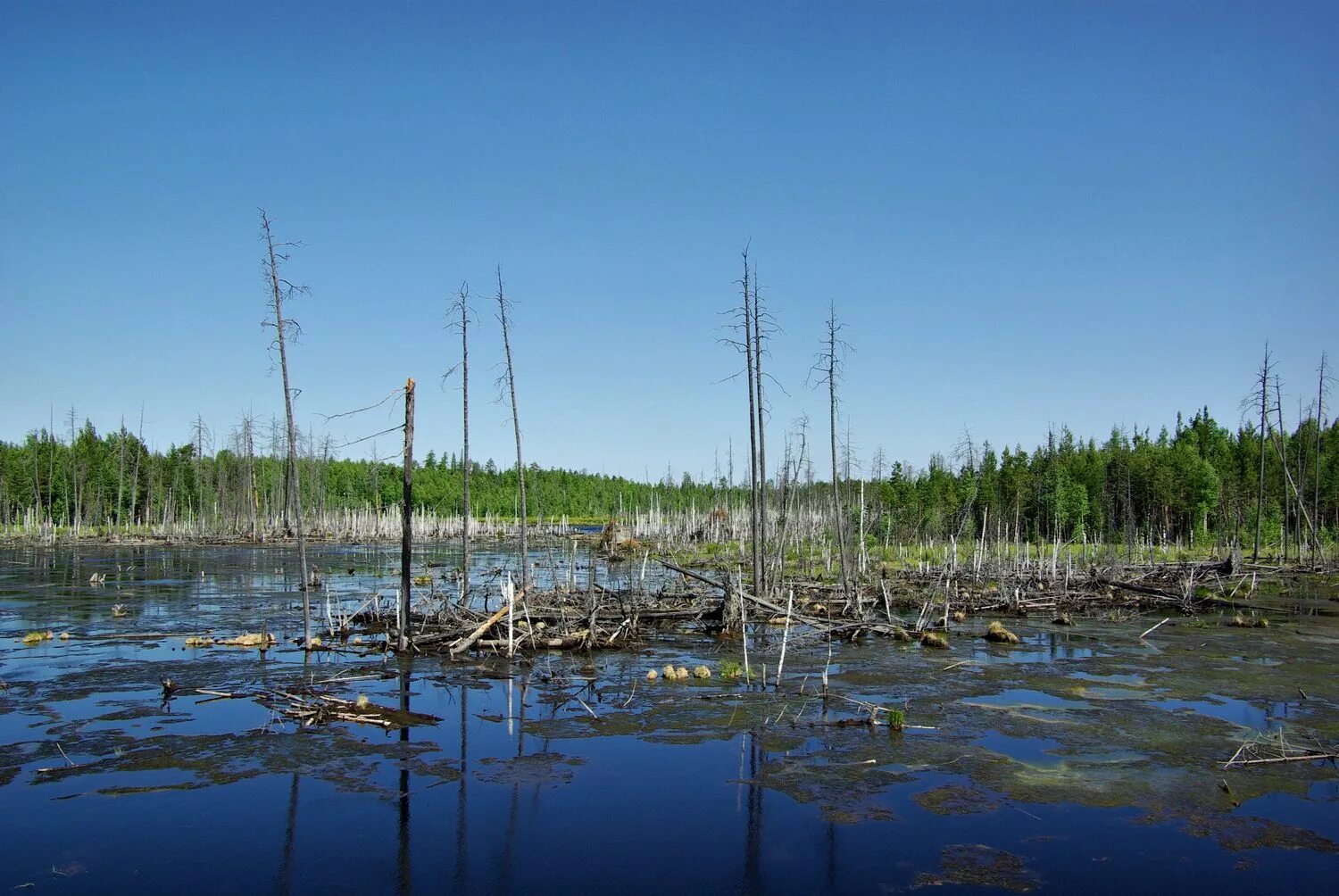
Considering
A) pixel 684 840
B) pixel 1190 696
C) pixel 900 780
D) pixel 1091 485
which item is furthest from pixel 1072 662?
pixel 1091 485

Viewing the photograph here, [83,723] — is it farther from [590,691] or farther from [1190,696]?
[1190,696]

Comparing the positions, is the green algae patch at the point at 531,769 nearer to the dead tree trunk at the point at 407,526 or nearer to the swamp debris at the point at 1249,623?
the dead tree trunk at the point at 407,526

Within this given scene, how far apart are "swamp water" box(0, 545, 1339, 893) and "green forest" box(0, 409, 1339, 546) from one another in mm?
28480

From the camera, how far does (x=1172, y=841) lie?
28.3ft

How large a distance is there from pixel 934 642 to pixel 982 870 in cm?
1270

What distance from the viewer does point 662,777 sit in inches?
427

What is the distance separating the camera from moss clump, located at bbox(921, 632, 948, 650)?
20141 mm

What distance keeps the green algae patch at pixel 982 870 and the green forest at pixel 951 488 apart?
35284 millimetres

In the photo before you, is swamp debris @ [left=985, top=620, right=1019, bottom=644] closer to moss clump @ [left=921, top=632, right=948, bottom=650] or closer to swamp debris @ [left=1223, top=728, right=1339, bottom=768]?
moss clump @ [left=921, top=632, right=948, bottom=650]

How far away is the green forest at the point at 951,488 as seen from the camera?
55719 mm

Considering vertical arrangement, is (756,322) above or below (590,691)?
above

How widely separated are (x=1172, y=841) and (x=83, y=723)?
14.2 metres

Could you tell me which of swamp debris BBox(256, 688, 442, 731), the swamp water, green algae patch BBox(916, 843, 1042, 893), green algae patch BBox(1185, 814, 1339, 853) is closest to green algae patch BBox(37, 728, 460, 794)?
the swamp water

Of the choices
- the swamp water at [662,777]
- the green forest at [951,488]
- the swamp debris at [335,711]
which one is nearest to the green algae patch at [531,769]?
the swamp water at [662,777]
